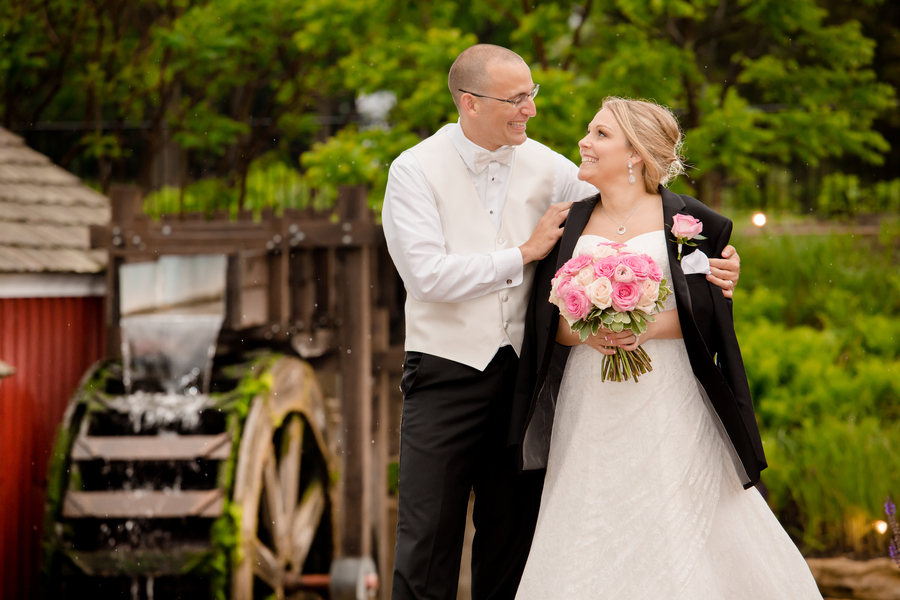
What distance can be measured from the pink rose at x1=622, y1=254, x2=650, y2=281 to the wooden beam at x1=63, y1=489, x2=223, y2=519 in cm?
413

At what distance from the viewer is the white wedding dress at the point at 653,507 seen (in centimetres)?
224

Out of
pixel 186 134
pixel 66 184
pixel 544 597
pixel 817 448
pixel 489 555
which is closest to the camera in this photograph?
pixel 544 597

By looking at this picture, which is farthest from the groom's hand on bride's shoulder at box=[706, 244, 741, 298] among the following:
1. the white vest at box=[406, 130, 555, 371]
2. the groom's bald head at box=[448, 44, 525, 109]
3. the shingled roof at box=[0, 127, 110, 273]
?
the shingled roof at box=[0, 127, 110, 273]

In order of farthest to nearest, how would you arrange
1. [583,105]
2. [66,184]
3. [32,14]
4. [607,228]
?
[32,14], [66,184], [583,105], [607,228]

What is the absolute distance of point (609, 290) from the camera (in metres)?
2.12

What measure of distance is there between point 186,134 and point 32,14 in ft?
6.43

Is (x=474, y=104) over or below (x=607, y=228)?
over

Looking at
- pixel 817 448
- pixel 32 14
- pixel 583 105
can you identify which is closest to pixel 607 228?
pixel 817 448

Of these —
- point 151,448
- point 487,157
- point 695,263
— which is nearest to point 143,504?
point 151,448

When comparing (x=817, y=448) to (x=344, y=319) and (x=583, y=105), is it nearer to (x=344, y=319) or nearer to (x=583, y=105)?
(x=583, y=105)

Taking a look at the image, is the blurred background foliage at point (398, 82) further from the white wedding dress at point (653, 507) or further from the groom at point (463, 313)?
the white wedding dress at point (653, 507)

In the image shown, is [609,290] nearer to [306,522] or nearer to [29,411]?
[29,411]

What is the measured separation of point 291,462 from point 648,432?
535 cm

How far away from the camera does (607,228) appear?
8.07 ft
